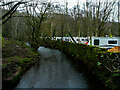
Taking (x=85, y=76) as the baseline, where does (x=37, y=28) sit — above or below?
above

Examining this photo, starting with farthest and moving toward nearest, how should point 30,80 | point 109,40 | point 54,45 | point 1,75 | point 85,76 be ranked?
point 54,45 < point 109,40 < point 85,76 < point 30,80 < point 1,75

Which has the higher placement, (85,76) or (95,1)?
(95,1)

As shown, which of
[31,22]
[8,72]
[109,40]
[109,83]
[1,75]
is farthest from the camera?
[31,22]

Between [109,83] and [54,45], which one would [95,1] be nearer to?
[54,45]

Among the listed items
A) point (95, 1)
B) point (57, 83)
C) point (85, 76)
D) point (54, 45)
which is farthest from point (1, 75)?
point (54, 45)

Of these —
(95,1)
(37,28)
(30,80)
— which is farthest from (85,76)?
(95,1)

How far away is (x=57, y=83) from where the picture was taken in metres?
8.10

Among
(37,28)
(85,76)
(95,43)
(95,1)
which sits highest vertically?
(95,1)

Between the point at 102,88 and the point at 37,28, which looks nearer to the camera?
the point at 102,88

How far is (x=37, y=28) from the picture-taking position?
18047mm

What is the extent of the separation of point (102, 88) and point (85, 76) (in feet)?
7.52

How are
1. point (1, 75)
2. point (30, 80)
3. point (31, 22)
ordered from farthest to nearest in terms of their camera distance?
1. point (31, 22)
2. point (30, 80)
3. point (1, 75)

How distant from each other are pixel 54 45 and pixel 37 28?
904 cm

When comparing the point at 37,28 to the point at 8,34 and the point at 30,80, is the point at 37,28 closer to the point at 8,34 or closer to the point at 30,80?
the point at 30,80
